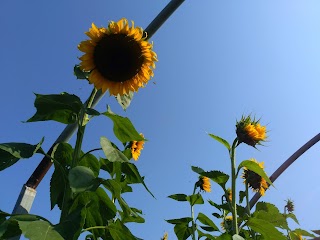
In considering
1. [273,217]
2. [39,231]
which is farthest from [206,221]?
[39,231]

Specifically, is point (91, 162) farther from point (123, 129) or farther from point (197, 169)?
point (197, 169)

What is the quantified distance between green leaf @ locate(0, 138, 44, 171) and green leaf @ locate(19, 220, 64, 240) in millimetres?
321

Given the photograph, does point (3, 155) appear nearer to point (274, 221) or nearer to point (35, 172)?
point (35, 172)

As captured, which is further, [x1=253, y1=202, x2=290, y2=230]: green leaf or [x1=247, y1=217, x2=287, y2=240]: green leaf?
[x1=253, y1=202, x2=290, y2=230]: green leaf

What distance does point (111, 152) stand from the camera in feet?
4.67

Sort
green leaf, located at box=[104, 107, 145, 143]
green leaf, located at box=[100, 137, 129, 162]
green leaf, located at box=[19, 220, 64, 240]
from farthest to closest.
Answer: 1. green leaf, located at box=[104, 107, 145, 143]
2. green leaf, located at box=[100, 137, 129, 162]
3. green leaf, located at box=[19, 220, 64, 240]

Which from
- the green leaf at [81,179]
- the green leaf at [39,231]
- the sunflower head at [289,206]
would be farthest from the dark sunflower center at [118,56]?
the sunflower head at [289,206]

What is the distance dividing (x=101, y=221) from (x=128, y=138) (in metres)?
0.33

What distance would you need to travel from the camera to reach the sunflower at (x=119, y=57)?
70.9 inches

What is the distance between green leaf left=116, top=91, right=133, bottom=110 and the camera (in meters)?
1.76

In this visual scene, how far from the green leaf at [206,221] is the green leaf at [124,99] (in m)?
0.93

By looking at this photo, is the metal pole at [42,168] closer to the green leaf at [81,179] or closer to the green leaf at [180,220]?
the green leaf at [81,179]

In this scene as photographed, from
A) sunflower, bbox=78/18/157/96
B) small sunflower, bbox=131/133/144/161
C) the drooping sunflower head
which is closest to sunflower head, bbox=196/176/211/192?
the drooping sunflower head

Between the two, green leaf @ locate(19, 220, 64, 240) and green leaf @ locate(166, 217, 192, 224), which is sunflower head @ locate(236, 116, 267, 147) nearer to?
green leaf @ locate(166, 217, 192, 224)
